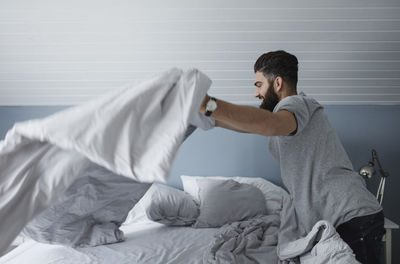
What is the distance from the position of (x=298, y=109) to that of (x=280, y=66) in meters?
0.39

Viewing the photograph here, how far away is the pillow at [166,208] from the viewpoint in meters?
2.43

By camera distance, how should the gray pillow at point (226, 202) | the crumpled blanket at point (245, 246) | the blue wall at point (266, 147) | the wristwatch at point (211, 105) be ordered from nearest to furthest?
the wristwatch at point (211, 105) < the crumpled blanket at point (245, 246) < the gray pillow at point (226, 202) < the blue wall at point (266, 147)

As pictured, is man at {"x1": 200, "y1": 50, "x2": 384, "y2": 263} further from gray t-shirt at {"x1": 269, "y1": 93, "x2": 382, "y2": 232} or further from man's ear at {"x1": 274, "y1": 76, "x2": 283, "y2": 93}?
man's ear at {"x1": 274, "y1": 76, "x2": 283, "y2": 93}

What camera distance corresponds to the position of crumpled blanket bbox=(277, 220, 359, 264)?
128 cm

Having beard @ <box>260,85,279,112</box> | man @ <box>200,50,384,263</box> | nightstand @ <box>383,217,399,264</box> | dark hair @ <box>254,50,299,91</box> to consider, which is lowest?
nightstand @ <box>383,217,399,264</box>

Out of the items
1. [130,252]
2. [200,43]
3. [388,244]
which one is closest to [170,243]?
[130,252]

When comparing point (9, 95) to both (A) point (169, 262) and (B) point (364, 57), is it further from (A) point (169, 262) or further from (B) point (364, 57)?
(B) point (364, 57)

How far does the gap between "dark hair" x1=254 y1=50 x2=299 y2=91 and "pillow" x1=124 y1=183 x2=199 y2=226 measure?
1.25m

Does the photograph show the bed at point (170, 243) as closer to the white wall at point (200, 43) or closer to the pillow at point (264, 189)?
the pillow at point (264, 189)

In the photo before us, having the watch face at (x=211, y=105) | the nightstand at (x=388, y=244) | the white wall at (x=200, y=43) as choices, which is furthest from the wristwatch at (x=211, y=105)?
the nightstand at (x=388, y=244)

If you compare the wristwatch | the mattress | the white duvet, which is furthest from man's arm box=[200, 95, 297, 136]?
the mattress

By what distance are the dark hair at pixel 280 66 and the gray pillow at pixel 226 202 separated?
3.98 feet

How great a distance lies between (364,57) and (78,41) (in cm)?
214

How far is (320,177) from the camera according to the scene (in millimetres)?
1483
